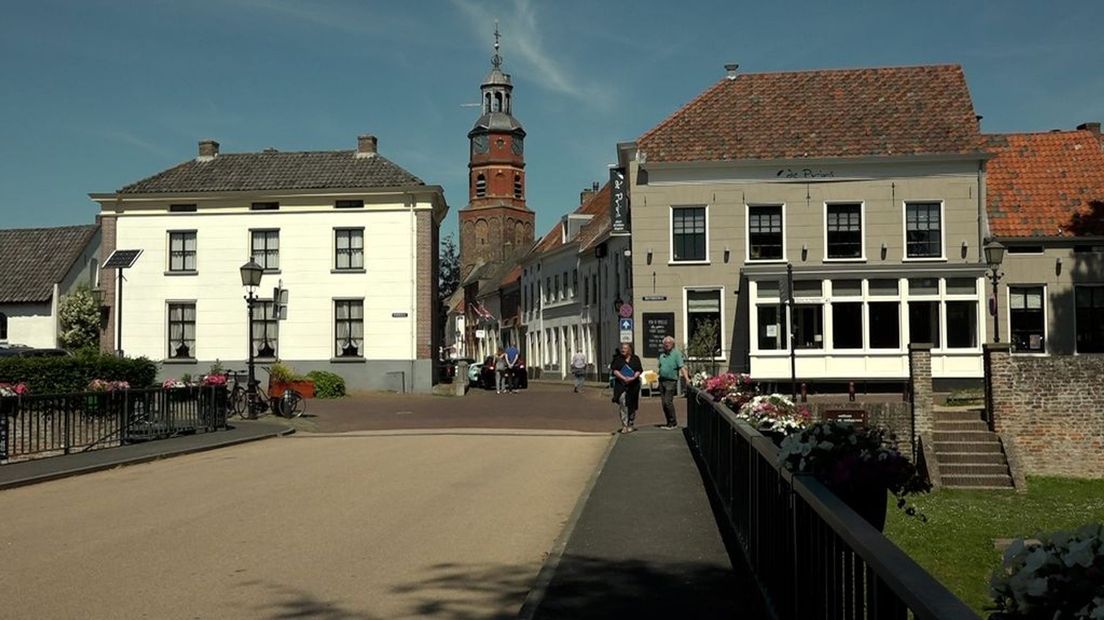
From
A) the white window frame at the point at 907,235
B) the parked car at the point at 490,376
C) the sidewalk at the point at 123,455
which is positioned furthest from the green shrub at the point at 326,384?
the white window frame at the point at 907,235

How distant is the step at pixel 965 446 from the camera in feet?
89.1

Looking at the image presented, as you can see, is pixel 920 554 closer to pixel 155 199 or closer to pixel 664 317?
pixel 664 317

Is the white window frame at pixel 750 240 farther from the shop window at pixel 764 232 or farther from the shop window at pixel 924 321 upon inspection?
the shop window at pixel 924 321

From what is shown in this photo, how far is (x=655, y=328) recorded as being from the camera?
125 ft

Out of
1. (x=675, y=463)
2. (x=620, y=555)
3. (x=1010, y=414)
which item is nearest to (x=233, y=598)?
(x=620, y=555)

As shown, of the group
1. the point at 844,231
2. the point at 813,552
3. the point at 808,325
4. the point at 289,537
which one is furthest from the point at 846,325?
the point at 813,552

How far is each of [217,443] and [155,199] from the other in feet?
82.6

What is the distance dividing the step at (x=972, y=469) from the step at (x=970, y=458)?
54 millimetres

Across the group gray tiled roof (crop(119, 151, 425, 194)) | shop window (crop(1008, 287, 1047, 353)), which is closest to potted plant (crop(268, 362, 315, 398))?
gray tiled roof (crop(119, 151, 425, 194))

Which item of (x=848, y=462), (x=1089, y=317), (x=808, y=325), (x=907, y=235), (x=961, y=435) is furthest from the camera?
(x=1089, y=317)

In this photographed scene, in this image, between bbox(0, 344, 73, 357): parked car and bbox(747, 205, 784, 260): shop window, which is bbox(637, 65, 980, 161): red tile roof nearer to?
bbox(747, 205, 784, 260): shop window

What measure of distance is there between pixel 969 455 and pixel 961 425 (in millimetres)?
1179

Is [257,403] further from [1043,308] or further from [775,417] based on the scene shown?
[1043,308]

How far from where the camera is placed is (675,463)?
50.6ft
